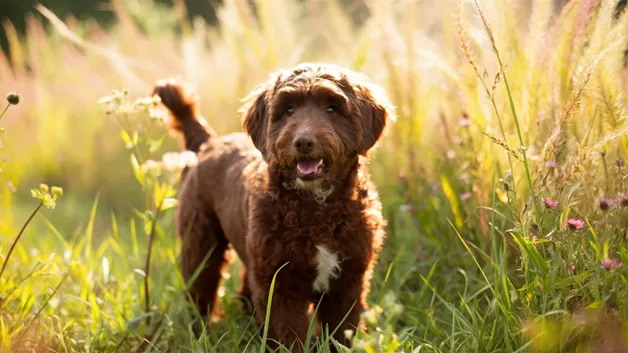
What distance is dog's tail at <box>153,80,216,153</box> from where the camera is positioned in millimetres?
4258

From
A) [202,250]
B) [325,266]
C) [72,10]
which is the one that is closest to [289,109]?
[325,266]

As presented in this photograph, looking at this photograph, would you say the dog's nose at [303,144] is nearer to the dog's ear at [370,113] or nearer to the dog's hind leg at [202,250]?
the dog's ear at [370,113]

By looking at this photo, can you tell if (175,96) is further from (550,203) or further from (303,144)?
(550,203)

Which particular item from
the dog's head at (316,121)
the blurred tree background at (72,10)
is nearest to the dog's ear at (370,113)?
the dog's head at (316,121)

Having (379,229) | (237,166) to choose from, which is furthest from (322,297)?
(237,166)

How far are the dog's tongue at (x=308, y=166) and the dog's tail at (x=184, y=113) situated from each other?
1495mm

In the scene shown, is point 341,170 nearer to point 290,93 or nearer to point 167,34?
point 290,93

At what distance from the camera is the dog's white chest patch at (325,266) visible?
3143 millimetres

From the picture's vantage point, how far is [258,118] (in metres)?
3.47

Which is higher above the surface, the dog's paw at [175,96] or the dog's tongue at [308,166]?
the dog's paw at [175,96]

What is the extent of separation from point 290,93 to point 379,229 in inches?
33.4

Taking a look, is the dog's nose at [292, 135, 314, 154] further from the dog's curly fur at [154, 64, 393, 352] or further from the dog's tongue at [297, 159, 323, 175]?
the dog's tongue at [297, 159, 323, 175]

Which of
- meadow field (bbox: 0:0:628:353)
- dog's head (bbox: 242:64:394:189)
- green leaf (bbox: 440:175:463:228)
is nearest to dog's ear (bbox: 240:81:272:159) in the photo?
dog's head (bbox: 242:64:394:189)

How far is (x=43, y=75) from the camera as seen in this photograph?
27.9 ft
